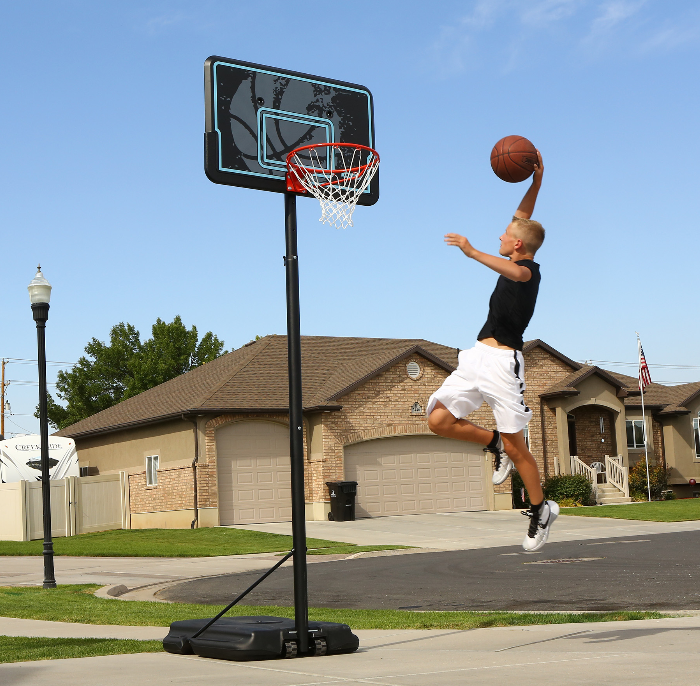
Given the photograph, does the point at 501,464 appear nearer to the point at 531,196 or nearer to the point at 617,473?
the point at 531,196

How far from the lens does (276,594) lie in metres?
15.5

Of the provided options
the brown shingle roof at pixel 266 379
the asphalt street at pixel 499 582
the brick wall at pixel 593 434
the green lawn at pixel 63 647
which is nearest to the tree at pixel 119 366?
the brown shingle roof at pixel 266 379

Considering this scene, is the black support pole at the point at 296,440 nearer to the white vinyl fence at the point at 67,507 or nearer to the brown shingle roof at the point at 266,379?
the brown shingle roof at the point at 266,379

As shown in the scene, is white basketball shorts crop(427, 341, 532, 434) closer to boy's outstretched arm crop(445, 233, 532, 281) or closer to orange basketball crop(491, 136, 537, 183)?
boy's outstretched arm crop(445, 233, 532, 281)

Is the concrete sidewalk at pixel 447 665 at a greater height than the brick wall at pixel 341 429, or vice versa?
the brick wall at pixel 341 429

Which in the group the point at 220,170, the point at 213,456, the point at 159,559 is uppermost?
the point at 220,170

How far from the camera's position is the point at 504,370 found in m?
7.38

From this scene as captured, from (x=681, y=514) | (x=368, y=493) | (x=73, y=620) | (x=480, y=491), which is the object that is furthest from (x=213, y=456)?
(x=73, y=620)

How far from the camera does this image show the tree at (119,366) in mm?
59406

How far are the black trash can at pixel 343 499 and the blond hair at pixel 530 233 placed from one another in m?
24.1

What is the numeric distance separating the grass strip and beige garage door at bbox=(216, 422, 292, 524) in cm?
1614

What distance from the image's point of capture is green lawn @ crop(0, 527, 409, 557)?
2427 cm

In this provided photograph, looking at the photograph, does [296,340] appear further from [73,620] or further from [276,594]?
[276,594]

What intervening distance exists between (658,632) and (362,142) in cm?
513
